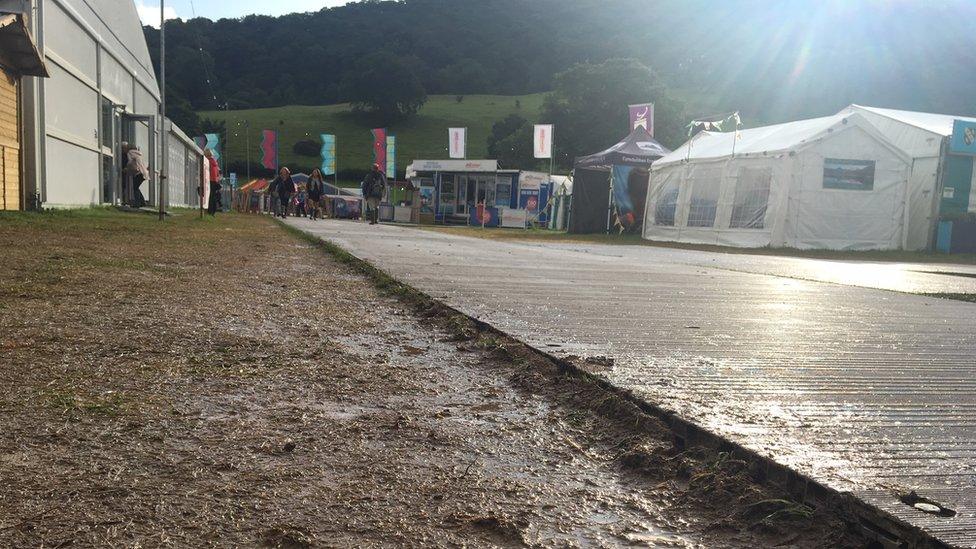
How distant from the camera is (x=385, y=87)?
92438 millimetres

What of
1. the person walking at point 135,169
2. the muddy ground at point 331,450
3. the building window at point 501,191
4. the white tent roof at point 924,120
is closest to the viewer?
the muddy ground at point 331,450

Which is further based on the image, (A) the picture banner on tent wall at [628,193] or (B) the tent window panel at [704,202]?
(A) the picture banner on tent wall at [628,193]

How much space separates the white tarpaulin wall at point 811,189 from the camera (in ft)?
55.5

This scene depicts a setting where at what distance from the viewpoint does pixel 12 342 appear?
2.38 metres

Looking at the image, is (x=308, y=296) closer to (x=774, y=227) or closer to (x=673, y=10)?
(x=774, y=227)

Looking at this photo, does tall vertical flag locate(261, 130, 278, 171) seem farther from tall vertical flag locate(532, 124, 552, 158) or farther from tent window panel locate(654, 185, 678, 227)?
tent window panel locate(654, 185, 678, 227)

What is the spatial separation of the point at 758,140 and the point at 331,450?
19.3 m

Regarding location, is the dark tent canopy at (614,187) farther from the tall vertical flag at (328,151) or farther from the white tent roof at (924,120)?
the tall vertical flag at (328,151)

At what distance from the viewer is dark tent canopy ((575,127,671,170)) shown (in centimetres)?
2334

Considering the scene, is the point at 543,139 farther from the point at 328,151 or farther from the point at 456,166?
the point at 328,151

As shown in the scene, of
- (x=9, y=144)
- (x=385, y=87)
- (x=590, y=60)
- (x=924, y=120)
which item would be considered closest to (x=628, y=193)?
(x=924, y=120)

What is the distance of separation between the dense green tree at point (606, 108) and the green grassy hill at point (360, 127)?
46.9 feet

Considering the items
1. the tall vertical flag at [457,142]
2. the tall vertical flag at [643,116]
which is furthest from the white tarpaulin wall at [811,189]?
the tall vertical flag at [457,142]

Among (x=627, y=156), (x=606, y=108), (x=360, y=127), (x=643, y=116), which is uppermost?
(x=606, y=108)
